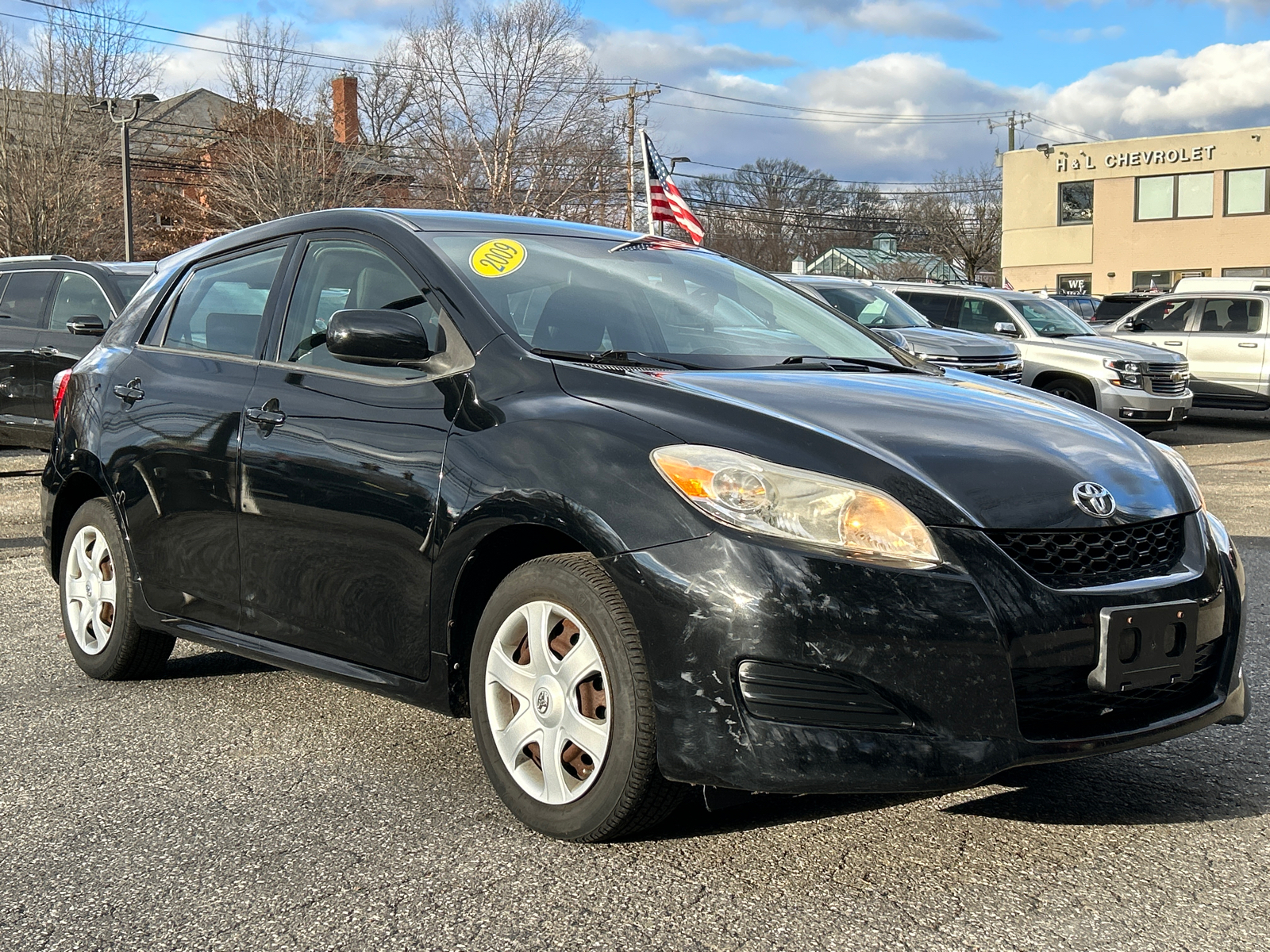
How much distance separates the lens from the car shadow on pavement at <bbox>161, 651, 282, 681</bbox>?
5.16m

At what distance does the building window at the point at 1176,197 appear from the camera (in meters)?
56.8

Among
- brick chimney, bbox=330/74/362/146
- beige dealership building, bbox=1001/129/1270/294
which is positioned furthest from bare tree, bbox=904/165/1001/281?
brick chimney, bbox=330/74/362/146

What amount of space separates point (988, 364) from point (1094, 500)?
11.8m

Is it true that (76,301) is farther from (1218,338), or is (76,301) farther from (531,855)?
(1218,338)

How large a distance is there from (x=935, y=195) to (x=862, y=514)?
7695 cm

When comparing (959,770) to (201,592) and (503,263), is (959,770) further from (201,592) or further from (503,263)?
(201,592)

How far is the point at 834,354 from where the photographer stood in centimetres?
434

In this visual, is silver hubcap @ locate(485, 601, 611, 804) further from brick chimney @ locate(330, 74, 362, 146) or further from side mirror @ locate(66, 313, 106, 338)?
brick chimney @ locate(330, 74, 362, 146)

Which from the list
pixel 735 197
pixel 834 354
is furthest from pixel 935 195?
pixel 834 354

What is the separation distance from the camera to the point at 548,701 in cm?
327

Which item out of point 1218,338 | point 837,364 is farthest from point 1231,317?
point 837,364

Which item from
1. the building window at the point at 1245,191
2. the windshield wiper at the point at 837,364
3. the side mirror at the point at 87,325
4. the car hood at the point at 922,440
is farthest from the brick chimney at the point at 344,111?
the car hood at the point at 922,440

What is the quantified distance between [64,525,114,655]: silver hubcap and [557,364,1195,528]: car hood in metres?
2.37

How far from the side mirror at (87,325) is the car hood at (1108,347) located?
1063cm
